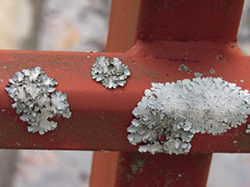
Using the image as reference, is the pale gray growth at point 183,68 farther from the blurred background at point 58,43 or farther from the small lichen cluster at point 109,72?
the blurred background at point 58,43

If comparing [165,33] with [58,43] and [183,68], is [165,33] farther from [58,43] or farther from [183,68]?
[58,43]

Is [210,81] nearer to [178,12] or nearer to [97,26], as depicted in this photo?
[178,12]

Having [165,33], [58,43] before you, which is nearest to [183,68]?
[165,33]

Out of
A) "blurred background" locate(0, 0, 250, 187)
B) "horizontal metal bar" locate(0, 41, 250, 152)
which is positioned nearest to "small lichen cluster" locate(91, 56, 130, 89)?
"horizontal metal bar" locate(0, 41, 250, 152)

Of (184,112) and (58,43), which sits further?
(58,43)

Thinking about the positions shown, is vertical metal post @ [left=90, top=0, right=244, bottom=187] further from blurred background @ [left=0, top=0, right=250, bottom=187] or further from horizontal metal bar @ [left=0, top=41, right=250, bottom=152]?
blurred background @ [left=0, top=0, right=250, bottom=187]

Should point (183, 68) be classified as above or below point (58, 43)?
below
